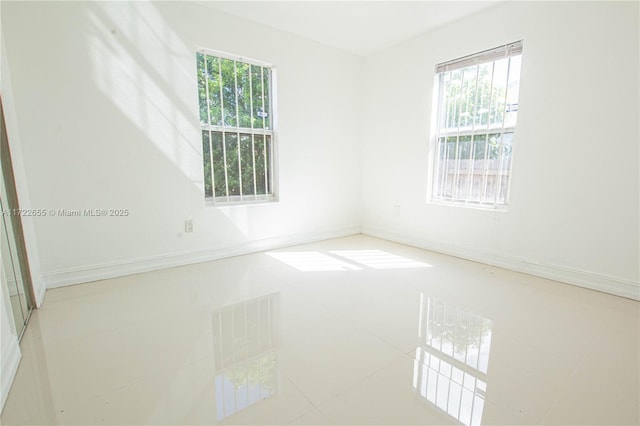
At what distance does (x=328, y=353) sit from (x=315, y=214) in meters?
2.51

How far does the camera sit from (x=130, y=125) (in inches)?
106

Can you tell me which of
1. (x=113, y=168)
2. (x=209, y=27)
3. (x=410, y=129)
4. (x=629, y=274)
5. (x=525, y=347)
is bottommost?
(x=525, y=347)

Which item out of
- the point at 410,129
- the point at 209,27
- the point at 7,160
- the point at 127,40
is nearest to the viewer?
the point at 7,160

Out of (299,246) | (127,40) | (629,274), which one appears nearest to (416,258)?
(299,246)

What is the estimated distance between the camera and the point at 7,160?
199cm

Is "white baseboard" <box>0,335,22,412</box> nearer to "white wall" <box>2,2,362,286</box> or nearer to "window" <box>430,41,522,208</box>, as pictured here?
"white wall" <box>2,2,362,286</box>

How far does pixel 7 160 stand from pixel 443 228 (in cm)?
383

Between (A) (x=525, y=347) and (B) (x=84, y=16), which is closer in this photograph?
(A) (x=525, y=347)

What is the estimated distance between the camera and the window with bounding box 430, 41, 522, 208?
2.90 m

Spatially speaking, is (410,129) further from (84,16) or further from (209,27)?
(84,16)

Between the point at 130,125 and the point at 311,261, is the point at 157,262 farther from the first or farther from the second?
the point at 311,261

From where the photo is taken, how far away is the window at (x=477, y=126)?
2902 mm

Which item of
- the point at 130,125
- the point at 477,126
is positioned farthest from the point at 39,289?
the point at 477,126

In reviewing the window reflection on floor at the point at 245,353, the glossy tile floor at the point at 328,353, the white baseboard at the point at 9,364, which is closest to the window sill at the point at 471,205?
the glossy tile floor at the point at 328,353
